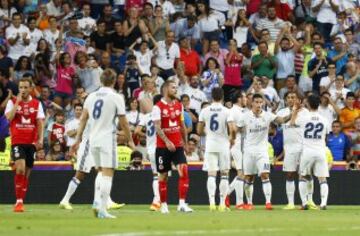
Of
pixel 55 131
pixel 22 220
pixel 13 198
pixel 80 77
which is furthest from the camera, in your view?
pixel 80 77

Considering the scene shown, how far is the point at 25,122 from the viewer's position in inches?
925

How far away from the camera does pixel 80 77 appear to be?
109ft

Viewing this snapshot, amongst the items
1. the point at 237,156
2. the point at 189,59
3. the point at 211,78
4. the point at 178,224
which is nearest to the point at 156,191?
the point at 237,156

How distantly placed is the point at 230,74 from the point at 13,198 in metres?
7.97

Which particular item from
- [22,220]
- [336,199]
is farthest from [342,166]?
[22,220]

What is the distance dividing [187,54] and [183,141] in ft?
35.2

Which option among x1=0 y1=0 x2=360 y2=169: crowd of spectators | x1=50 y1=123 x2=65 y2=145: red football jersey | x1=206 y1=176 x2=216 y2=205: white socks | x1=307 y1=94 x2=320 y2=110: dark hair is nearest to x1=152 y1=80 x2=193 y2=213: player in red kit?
x1=206 y1=176 x2=216 y2=205: white socks

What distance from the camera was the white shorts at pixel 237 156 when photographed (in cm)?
2656

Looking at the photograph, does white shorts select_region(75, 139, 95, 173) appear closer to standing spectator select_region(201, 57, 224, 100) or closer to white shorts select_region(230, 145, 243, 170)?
white shorts select_region(230, 145, 243, 170)

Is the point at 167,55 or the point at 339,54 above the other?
the point at 339,54

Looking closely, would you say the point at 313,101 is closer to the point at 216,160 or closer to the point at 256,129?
the point at 256,129

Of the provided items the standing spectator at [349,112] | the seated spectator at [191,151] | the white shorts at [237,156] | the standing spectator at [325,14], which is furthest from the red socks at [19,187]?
the standing spectator at [325,14]

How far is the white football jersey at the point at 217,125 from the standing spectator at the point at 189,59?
9.31 meters

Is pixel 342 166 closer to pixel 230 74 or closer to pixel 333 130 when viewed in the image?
pixel 333 130
